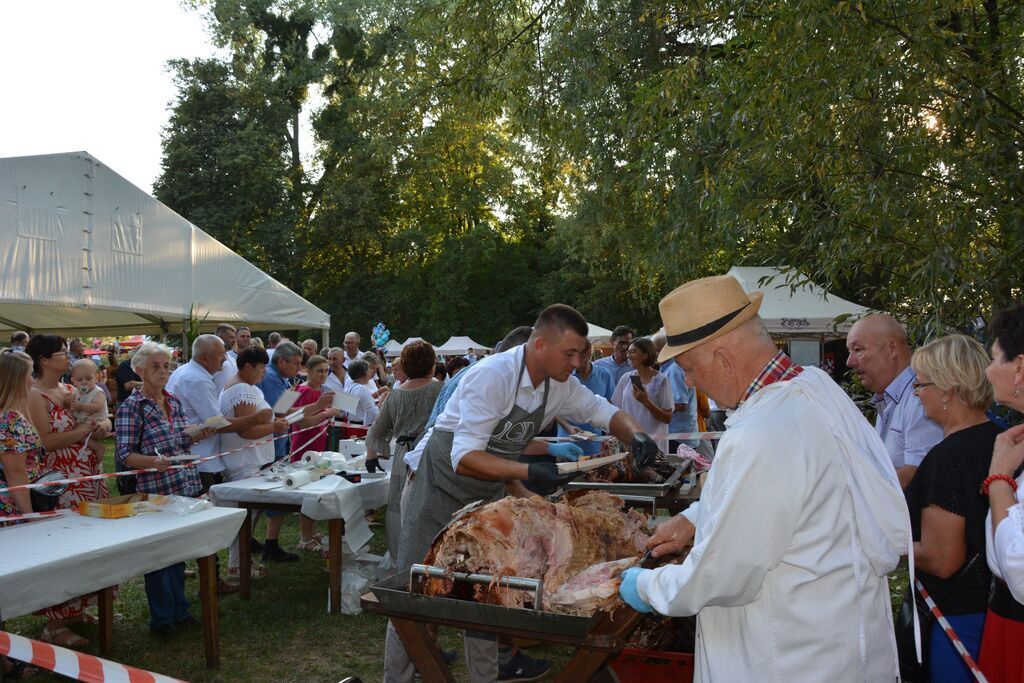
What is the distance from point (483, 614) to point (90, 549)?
2.39 m

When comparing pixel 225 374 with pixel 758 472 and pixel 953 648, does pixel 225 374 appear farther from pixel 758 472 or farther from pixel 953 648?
pixel 758 472

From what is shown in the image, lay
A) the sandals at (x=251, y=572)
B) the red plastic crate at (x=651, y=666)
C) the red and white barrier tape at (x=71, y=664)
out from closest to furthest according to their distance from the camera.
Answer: the red and white barrier tape at (x=71, y=664)
the red plastic crate at (x=651, y=666)
the sandals at (x=251, y=572)

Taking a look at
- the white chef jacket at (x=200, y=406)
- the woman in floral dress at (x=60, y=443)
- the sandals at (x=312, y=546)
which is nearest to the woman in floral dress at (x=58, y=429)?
the woman in floral dress at (x=60, y=443)

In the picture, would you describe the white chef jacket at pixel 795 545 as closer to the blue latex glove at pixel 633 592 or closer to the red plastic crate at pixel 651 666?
the blue latex glove at pixel 633 592

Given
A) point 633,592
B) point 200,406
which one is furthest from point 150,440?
point 633,592

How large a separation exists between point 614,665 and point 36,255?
8.67 meters

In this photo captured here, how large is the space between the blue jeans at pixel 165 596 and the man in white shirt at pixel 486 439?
2.33 m

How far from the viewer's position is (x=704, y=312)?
2.19 meters

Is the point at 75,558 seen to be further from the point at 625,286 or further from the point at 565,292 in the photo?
the point at 565,292

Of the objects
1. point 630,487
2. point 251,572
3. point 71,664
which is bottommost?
point 251,572

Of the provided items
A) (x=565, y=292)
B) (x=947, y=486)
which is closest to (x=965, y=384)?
(x=947, y=486)

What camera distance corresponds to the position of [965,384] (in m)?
3.07

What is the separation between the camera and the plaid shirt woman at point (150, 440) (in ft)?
17.7

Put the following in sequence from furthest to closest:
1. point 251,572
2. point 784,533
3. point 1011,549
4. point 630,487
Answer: point 251,572
point 630,487
point 1011,549
point 784,533
